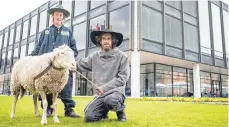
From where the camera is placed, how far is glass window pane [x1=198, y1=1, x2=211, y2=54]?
96.1ft

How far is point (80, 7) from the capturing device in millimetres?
28906

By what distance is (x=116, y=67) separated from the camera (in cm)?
486

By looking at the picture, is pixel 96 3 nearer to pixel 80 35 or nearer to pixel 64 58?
pixel 80 35

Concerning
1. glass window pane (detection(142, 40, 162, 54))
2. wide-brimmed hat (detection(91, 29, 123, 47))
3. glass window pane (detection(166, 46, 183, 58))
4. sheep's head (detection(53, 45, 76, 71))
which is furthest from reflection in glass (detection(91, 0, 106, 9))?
sheep's head (detection(53, 45, 76, 71))

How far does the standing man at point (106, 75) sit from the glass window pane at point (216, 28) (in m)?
29.2

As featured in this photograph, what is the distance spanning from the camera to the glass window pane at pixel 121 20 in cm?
2239

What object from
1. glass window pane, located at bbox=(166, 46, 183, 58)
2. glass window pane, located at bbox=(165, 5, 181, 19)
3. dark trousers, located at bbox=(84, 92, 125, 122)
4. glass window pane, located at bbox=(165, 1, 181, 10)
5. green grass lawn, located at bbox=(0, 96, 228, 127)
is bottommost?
green grass lawn, located at bbox=(0, 96, 228, 127)

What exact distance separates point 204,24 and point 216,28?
3.10 m

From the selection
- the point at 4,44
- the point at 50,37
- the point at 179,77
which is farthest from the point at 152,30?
the point at 4,44

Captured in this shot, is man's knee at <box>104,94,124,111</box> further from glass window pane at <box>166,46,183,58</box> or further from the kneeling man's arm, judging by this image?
glass window pane at <box>166,46,183,58</box>

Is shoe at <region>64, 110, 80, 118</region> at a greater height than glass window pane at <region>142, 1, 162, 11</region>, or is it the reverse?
glass window pane at <region>142, 1, 162, 11</region>

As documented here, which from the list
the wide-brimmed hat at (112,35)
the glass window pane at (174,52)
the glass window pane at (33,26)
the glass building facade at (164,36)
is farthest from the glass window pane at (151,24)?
the glass window pane at (33,26)

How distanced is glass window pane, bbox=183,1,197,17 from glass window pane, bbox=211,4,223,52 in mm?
4396

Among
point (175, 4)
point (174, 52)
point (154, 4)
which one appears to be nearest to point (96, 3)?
point (154, 4)
